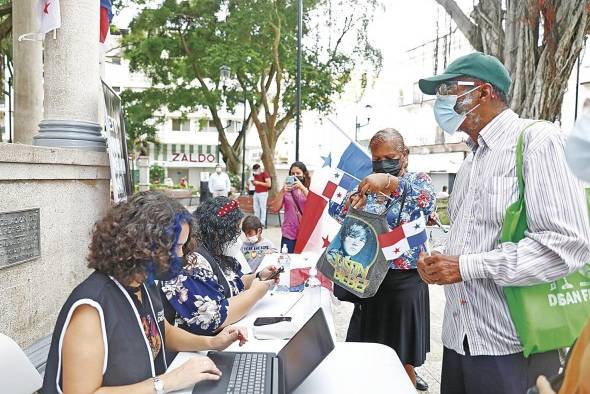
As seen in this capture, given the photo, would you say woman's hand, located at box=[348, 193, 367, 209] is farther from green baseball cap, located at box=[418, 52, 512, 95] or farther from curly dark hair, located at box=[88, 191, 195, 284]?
curly dark hair, located at box=[88, 191, 195, 284]

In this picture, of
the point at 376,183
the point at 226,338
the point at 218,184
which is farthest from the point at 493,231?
the point at 218,184

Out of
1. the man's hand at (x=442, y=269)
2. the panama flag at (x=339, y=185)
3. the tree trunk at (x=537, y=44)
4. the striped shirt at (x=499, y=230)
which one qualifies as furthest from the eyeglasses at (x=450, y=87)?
the tree trunk at (x=537, y=44)

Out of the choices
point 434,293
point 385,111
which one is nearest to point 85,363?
point 434,293

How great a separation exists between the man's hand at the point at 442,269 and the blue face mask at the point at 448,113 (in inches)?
21.8

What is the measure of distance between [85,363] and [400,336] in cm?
196

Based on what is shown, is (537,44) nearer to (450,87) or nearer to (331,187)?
(331,187)

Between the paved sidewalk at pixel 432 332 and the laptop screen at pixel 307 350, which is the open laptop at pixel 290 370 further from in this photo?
the paved sidewalk at pixel 432 332

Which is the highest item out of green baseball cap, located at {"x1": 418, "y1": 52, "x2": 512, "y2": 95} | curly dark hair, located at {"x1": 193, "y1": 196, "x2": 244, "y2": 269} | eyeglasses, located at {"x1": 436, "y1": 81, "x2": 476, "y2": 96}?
green baseball cap, located at {"x1": 418, "y1": 52, "x2": 512, "y2": 95}

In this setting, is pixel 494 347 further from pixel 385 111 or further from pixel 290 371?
pixel 385 111

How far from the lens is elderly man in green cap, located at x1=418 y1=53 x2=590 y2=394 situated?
4.94 feet

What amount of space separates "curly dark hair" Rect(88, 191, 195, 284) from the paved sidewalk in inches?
104

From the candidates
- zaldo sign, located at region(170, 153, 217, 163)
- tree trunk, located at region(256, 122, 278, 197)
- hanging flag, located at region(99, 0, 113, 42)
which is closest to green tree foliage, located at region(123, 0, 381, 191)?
tree trunk, located at region(256, 122, 278, 197)

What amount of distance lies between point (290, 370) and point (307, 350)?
9 cm

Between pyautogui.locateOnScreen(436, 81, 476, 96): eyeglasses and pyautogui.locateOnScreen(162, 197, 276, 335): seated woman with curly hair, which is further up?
pyautogui.locateOnScreen(436, 81, 476, 96): eyeglasses
